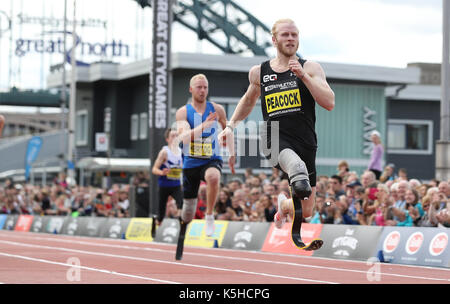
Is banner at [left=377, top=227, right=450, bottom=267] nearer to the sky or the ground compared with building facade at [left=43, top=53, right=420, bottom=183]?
nearer to the ground

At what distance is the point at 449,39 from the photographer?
19.0m

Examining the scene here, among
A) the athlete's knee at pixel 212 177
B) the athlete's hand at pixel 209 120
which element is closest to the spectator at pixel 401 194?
the athlete's knee at pixel 212 177

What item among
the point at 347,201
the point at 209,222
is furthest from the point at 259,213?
the point at 209,222

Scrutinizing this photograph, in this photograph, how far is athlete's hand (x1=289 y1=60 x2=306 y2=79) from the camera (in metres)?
9.68

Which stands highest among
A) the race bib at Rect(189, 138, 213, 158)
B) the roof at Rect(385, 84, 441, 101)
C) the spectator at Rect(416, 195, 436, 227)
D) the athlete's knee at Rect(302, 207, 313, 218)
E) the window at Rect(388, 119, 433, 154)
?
the roof at Rect(385, 84, 441, 101)

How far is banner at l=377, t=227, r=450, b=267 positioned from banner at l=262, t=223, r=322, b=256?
6.58ft

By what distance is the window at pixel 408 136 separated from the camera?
171 ft

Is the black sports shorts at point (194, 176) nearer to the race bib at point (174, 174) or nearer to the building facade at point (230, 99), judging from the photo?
the race bib at point (174, 174)

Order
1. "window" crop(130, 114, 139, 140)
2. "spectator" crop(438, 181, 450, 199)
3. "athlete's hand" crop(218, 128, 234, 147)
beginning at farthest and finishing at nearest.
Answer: "window" crop(130, 114, 139, 140) < "spectator" crop(438, 181, 450, 199) < "athlete's hand" crop(218, 128, 234, 147)

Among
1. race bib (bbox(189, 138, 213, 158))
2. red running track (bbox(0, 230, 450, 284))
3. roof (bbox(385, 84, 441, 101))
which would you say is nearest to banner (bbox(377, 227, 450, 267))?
red running track (bbox(0, 230, 450, 284))

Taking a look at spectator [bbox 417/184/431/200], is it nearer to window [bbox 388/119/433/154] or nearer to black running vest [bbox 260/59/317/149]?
black running vest [bbox 260/59/317/149]

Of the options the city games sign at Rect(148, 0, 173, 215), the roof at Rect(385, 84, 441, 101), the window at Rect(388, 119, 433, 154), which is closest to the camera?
the city games sign at Rect(148, 0, 173, 215)
